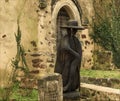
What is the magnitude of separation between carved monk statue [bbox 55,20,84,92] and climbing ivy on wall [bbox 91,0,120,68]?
6.74 meters

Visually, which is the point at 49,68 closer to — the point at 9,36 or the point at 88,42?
the point at 9,36

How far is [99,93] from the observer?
6.73 m

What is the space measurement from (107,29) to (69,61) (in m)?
7.29

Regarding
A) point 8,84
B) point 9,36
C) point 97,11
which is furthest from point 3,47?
point 97,11

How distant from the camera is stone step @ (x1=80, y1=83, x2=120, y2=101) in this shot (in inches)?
253

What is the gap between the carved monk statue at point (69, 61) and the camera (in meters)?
6.68

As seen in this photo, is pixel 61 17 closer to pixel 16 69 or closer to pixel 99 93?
pixel 16 69

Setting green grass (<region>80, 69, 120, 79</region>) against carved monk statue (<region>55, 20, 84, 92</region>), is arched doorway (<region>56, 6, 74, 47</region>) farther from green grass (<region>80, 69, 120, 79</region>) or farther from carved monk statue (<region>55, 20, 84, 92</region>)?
carved monk statue (<region>55, 20, 84, 92</region>)

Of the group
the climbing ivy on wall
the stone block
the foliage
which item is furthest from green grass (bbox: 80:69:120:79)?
the stone block

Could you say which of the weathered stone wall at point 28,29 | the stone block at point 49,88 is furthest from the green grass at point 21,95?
the stone block at point 49,88

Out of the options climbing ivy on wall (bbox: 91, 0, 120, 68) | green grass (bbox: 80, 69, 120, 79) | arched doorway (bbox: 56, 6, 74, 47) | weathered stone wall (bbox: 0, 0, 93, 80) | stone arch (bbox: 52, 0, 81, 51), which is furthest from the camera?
climbing ivy on wall (bbox: 91, 0, 120, 68)

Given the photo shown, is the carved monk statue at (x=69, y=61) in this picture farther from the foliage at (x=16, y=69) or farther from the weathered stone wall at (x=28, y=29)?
the weathered stone wall at (x=28, y=29)

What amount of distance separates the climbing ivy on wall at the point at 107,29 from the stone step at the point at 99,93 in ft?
21.6

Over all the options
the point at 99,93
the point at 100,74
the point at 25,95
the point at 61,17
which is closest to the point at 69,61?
the point at 99,93
